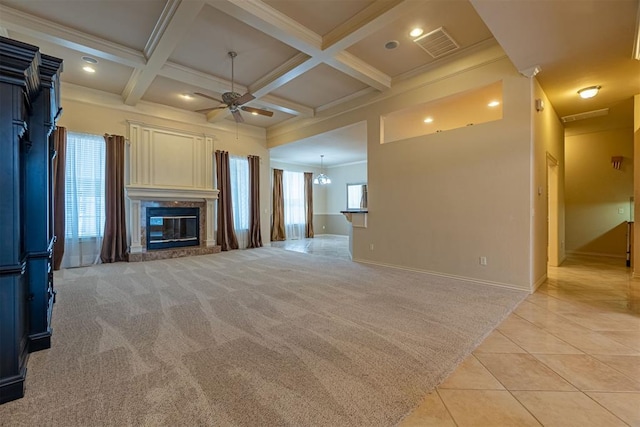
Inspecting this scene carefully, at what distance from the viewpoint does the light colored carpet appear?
155cm

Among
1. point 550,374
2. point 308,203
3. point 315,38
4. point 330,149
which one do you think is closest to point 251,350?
point 550,374

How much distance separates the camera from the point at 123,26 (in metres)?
3.77

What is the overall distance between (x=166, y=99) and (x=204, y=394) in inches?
252

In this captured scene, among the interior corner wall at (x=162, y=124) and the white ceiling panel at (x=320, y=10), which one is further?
the interior corner wall at (x=162, y=124)

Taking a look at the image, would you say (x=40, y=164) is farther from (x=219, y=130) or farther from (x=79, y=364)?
(x=219, y=130)

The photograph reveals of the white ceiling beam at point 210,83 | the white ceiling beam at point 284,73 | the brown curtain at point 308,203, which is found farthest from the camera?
the brown curtain at point 308,203

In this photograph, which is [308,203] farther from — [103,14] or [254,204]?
[103,14]

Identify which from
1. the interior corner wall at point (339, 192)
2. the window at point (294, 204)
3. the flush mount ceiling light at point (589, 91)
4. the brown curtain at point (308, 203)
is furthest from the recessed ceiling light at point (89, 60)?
the interior corner wall at point (339, 192)

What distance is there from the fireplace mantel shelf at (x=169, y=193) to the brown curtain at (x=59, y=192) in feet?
3.40

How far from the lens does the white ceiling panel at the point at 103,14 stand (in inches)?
132

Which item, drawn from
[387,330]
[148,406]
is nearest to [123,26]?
[148,406]

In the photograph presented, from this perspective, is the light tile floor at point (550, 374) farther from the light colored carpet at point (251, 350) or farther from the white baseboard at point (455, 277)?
the white baseboard at point (455, 277)

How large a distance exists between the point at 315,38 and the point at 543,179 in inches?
157

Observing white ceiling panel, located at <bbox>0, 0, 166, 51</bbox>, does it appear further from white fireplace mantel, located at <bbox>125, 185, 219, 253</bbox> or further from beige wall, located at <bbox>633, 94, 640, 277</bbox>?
beige wall, located at <bbox>633, 94, 640, 277</bbox>
